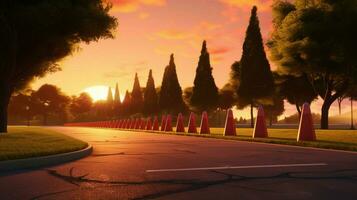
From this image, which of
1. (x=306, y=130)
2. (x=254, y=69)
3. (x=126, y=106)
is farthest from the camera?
(x=126, y=106)

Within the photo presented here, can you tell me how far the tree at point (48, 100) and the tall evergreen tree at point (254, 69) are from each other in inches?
3078

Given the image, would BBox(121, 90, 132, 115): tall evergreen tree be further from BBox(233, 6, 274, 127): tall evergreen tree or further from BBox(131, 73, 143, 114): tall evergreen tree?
BBox(233, 6, 274, 127): tall evergreen tree

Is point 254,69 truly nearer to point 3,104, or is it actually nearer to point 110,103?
point 3,104

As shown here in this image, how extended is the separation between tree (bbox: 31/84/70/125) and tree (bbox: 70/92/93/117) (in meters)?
21.2

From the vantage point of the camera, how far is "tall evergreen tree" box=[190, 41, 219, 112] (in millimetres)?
68375

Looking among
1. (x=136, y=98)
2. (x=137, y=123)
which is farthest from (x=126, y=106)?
(x=137, y=123)

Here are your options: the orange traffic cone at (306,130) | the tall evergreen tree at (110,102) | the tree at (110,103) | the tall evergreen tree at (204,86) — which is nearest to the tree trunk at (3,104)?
the orange traffic cone at (306,130)

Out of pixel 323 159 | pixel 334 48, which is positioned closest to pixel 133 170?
pixel 323 159

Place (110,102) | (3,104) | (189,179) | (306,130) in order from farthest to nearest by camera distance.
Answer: (110,102) → (3,104) → (306,130) → (189,179)

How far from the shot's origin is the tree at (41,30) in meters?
21.8

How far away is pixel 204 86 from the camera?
2697 inches

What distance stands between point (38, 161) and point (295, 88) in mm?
40860

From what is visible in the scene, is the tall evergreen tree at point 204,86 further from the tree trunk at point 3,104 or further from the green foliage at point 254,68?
the tree trunk at point 3,104

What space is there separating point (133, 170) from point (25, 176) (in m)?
2.03
